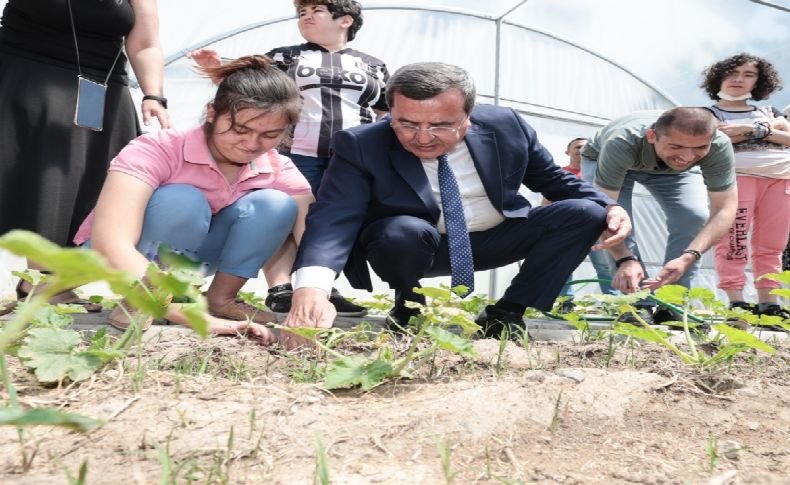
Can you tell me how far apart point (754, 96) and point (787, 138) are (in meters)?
0.28

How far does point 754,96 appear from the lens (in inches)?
149

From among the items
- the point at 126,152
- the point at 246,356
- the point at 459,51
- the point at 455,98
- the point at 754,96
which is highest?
the point at 459,51

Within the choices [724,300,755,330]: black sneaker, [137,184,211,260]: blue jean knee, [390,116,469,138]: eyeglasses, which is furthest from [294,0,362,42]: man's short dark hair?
[724,300,755,330]: black sneaker

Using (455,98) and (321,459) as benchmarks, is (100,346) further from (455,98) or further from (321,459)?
(455,98)

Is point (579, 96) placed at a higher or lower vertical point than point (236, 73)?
higher

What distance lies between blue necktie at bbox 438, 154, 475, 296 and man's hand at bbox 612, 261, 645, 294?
2.01 ft

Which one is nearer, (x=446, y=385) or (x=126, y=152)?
(x=446, y=385)

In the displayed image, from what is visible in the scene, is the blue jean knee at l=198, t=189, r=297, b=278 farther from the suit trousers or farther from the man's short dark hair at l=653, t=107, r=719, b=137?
the man's short dark hair at l=653, t=107, r=719, b=137

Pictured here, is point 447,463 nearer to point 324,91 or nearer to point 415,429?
point 415,429

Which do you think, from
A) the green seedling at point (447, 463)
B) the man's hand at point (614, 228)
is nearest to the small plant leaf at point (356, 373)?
the green seedling at point (447, 463)

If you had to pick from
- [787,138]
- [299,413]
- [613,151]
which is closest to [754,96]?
[787,138]

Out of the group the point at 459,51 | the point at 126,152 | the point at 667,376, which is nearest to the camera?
the point at 667,376

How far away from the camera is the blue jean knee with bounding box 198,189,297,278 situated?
2.17m

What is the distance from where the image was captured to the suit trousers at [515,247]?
6.99ft
